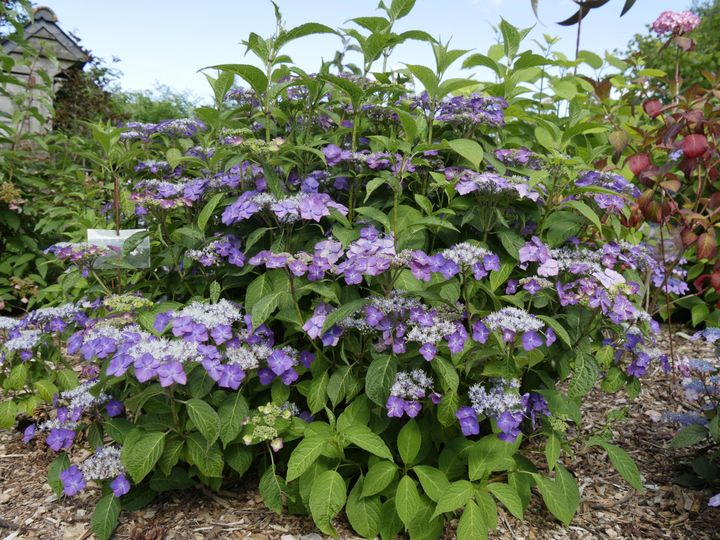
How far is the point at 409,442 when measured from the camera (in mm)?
1982

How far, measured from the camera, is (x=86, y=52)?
10.1 m

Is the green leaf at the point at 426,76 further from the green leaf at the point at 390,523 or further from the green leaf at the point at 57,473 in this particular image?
the green leaf at the point at 57,473

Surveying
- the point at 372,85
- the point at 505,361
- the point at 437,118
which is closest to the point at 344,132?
the point at 372,85

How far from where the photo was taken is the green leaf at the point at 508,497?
192 cm

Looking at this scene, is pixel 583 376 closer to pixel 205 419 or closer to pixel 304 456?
pixel 304 456

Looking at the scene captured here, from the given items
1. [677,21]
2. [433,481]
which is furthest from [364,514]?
[677,21]

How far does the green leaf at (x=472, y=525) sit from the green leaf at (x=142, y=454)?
1052 millimetres

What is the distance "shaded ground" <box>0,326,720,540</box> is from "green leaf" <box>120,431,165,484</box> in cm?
31

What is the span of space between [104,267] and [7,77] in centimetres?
270

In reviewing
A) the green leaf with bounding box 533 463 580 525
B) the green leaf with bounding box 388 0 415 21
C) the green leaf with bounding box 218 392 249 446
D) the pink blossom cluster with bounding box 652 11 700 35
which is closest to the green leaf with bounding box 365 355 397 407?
the green leaf with bounding box 218 392 249 446

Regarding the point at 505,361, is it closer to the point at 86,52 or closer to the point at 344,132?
the point at 344,132

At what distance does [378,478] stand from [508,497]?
17.9 inches

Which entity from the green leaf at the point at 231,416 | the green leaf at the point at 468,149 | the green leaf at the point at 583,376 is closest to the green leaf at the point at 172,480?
the green leaf at the point at 231,416

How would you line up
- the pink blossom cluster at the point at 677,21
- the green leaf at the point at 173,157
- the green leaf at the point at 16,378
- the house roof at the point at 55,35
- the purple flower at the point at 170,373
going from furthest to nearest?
the house roof at the point at 55,35 < the pink blossom cluster at the point at 677,21 < the green leaf at the point at 173,157 < the green leaf at the point at 16,378 < the purple flower at the point at 170,373
